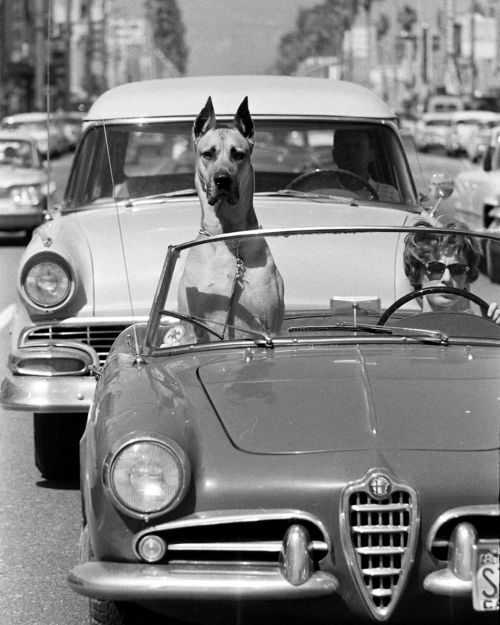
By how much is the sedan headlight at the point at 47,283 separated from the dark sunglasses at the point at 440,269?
7.01ft

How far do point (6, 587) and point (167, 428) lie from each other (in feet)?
5.15

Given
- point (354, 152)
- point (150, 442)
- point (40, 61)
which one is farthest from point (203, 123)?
point (40, 61)

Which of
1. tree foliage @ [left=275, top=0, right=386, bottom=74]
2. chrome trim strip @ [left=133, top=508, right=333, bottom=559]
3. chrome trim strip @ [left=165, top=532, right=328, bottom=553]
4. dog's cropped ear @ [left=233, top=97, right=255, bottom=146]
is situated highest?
dog's cropped ear @ [left=233, top=97, right=255, bottom=146]

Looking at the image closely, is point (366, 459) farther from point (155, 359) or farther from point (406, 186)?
point (406, 186)

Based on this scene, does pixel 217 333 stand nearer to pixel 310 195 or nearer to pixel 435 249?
pixel 435 249

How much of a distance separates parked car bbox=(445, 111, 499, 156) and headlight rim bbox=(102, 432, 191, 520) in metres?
46.6

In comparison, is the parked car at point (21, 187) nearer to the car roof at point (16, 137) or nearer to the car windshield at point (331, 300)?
the car roof at point (16, 137)

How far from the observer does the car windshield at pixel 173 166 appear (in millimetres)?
7898

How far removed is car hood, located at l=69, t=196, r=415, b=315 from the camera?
6719 millimetres

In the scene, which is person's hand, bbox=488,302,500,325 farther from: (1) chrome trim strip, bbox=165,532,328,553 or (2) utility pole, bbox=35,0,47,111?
(2) utility pole, bbox=35,0,47,111

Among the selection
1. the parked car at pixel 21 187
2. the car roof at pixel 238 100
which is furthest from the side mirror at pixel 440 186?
the parked car at pixel 21 187

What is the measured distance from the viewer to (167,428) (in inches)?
152

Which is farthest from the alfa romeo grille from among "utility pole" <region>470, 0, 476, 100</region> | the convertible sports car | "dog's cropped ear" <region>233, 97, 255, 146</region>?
"utility pole" <region>470, 0, 476, 100</region>

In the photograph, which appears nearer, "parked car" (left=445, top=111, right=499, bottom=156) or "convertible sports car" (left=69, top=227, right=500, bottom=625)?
"convertible sports car" (left=69, top=227, right=500, bottom=625)
